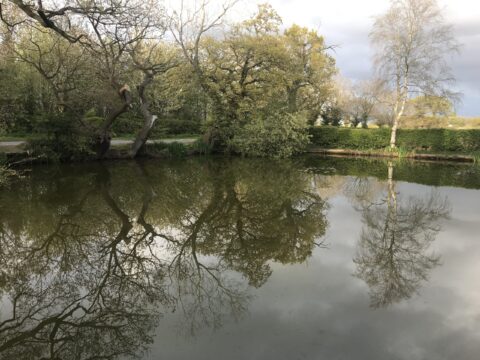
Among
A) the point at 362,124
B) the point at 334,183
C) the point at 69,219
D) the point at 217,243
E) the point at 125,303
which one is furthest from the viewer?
the point at 362,124

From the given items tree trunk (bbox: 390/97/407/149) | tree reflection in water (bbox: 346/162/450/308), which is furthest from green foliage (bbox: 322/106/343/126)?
tree reflection in water (bbox: 346/162/450/308)

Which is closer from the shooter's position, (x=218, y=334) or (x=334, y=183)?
(x=218, y=334)

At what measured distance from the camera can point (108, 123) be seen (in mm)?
16500

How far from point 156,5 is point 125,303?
586 inches

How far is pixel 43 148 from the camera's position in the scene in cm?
1520

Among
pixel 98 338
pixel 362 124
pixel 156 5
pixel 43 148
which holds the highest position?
pixel 156 5

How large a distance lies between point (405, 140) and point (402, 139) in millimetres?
184

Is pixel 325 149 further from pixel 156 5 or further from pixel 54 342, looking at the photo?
pixel 54 342

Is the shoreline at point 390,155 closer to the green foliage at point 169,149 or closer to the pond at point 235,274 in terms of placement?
the green foliage at point 169,149

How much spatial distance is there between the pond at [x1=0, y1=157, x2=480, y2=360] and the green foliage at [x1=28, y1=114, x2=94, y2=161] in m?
4.53

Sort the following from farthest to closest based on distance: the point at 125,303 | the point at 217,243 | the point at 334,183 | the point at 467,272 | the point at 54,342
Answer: the point at 334,183
the point at 217,243
the point at 467,272
the point at 125,303
the point at 54,342

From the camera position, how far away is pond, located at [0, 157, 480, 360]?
3.78 m

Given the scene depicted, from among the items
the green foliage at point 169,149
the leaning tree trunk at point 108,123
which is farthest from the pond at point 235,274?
the green foliage at point 169,149

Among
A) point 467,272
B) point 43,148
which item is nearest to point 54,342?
point 467,272
